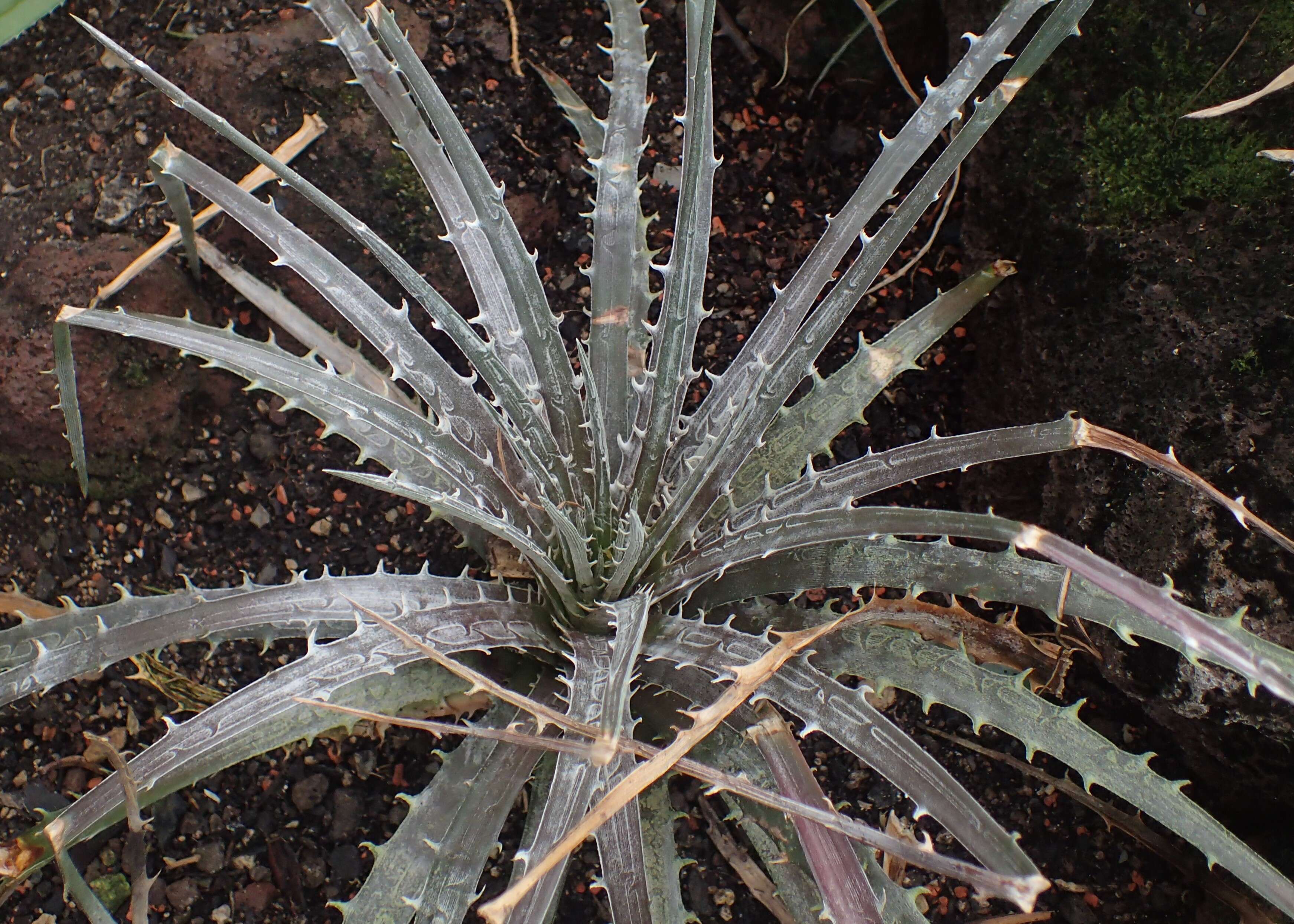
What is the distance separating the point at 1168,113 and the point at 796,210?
1.93ft

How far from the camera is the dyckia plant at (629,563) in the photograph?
0.86 meters

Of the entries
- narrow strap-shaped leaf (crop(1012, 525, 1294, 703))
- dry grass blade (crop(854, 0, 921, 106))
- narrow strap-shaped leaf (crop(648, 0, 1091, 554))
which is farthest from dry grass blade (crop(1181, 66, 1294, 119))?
narrow strap-shaped leaf (crop(1012, 525, 1294, 703))

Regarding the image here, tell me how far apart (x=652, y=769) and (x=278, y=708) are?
432 mm

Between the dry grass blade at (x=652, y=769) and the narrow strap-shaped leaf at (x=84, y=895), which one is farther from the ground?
the dry grass blade at (x=652, y=769)

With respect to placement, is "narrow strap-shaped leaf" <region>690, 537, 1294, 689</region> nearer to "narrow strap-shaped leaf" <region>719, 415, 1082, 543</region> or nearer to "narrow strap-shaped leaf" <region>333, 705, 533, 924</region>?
"narrow strap-shaped leaf" <region>719, 415, 1082, 543</region>

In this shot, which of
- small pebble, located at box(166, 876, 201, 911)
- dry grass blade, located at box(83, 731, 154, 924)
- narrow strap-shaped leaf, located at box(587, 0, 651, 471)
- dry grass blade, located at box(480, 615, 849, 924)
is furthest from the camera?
small pebble, located at box(166, 876, 201, 911)

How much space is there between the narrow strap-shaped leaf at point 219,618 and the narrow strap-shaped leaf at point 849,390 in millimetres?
356

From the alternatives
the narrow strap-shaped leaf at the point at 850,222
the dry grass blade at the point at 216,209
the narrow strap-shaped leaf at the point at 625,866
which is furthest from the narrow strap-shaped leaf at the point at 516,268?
the dry grass blade at the point at 216,209

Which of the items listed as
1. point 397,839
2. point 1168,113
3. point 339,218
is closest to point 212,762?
point 397,839

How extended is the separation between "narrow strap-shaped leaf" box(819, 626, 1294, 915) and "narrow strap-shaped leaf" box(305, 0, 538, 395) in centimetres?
49

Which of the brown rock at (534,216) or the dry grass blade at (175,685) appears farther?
the brown rock at (534,216)

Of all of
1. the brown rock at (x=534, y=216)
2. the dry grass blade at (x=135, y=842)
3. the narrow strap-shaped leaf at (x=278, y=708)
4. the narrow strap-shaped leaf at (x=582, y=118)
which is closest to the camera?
the dry grass blade at (x=135, y=842)

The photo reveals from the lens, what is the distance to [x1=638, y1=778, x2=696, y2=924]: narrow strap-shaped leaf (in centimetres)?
101

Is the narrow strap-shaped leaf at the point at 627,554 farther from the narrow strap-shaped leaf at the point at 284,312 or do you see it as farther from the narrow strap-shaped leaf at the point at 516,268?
the narrow strap-shaped leaf at the point at 284,312
